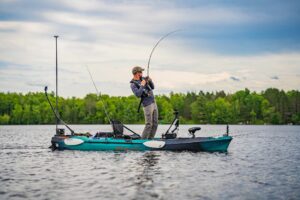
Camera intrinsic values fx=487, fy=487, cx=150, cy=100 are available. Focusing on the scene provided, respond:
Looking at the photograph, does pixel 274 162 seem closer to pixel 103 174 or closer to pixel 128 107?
pixel 103 174

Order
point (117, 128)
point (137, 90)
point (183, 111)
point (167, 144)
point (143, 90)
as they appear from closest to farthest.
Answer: point (143, 90), point (137, 90), point (167, 144), point (117, 128), point (183, 111)

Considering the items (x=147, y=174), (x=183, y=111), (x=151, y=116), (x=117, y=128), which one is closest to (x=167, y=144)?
(x=151, y=116)

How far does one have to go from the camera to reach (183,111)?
6383 inches

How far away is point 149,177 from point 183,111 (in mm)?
150028

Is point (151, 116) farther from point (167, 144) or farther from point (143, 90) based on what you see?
point (167, 144)

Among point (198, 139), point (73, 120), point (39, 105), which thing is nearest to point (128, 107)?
point (73, 120)

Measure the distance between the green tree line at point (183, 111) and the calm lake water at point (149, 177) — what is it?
12906cm

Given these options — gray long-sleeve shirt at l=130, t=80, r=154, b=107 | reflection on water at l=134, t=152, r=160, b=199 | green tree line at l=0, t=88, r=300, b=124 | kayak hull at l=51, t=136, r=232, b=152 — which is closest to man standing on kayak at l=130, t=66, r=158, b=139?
gray long-sleeve shirt at l=130, t=80, r=154, b=107

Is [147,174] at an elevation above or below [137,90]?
below

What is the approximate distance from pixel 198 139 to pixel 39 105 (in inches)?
5681

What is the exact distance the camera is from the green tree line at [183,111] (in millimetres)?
151500

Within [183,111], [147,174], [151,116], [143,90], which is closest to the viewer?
[147,174]

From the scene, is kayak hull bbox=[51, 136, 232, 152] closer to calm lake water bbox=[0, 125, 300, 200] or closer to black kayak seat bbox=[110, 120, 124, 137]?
calm lake water bbox=[0, 125, 300, 200]

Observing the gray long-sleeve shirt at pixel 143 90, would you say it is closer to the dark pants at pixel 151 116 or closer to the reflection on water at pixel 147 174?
the dark pants at pixel 151 116
